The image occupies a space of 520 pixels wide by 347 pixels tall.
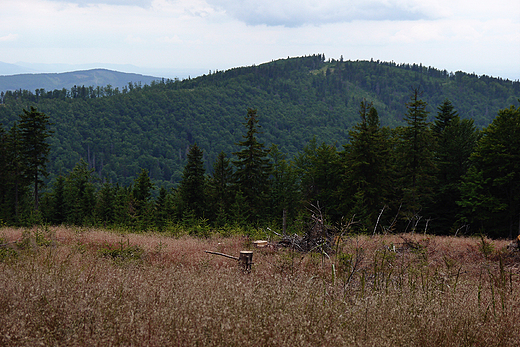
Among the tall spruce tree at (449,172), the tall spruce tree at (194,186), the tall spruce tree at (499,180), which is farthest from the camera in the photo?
the tall spruce tree at (194,186)

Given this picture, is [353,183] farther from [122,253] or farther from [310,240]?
[122,253]

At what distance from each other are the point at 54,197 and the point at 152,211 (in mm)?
20891

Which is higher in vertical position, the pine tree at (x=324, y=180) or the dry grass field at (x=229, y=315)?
the dry grass field at (x=229, y=315)

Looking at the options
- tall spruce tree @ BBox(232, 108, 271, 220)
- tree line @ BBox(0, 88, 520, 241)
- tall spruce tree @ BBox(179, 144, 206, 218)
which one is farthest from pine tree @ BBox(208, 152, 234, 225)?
tall spruce tree @ BBox(232, 108, 271, 220)

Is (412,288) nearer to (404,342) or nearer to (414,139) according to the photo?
(404,342)

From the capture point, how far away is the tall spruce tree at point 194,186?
3962 centimetres

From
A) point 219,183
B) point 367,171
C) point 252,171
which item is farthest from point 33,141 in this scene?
point 367,171

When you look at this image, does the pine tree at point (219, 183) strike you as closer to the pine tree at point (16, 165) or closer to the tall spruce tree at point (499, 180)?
the pine tree at point (16, 165)

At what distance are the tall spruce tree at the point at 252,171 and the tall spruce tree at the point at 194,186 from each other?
14.8 ft

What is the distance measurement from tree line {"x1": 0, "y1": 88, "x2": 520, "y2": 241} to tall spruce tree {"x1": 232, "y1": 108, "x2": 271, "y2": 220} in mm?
112

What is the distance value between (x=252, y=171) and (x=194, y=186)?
740 centimetres

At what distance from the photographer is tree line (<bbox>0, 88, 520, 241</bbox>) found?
30.0 meters

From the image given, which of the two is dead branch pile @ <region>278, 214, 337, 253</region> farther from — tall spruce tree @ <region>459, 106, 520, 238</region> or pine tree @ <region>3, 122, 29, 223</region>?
pine tree @ <region>3, 122, 29, 223</region>

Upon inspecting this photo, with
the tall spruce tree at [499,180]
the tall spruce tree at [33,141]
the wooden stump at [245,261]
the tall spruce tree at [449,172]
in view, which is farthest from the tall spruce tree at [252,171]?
the wooden stump at [245,261]
